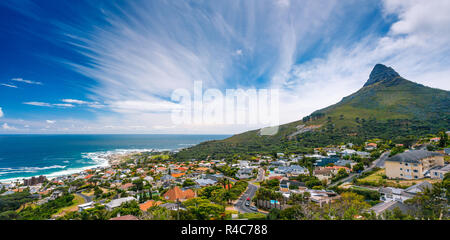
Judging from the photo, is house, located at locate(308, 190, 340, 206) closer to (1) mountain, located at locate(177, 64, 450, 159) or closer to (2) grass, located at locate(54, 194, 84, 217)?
(2) grass, located at locate(54, 194, 84, 217)

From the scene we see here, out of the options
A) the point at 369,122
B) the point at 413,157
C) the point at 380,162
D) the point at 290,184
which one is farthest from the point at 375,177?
the point at 369,122

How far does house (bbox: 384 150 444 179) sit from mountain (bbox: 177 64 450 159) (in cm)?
1221

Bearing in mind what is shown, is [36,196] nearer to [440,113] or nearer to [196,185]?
[196,185]

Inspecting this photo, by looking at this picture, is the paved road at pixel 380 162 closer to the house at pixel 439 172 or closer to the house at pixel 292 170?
the house at pixel 439 172

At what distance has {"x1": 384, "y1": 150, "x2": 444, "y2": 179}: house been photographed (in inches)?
532

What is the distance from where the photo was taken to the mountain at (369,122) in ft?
131

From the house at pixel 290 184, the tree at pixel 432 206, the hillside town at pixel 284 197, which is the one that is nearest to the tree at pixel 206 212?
the hillside town at pixel 284 197

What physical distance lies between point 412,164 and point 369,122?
140 ft

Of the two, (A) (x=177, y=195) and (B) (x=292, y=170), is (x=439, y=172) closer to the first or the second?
(B) (x=292, y=170)

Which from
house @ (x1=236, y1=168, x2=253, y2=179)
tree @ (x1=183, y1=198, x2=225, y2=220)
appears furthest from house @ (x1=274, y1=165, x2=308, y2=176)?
tree @ (x1=183, y1=198, x2=225, y2=220)

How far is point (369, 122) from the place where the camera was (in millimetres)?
48719

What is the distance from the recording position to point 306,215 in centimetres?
631
